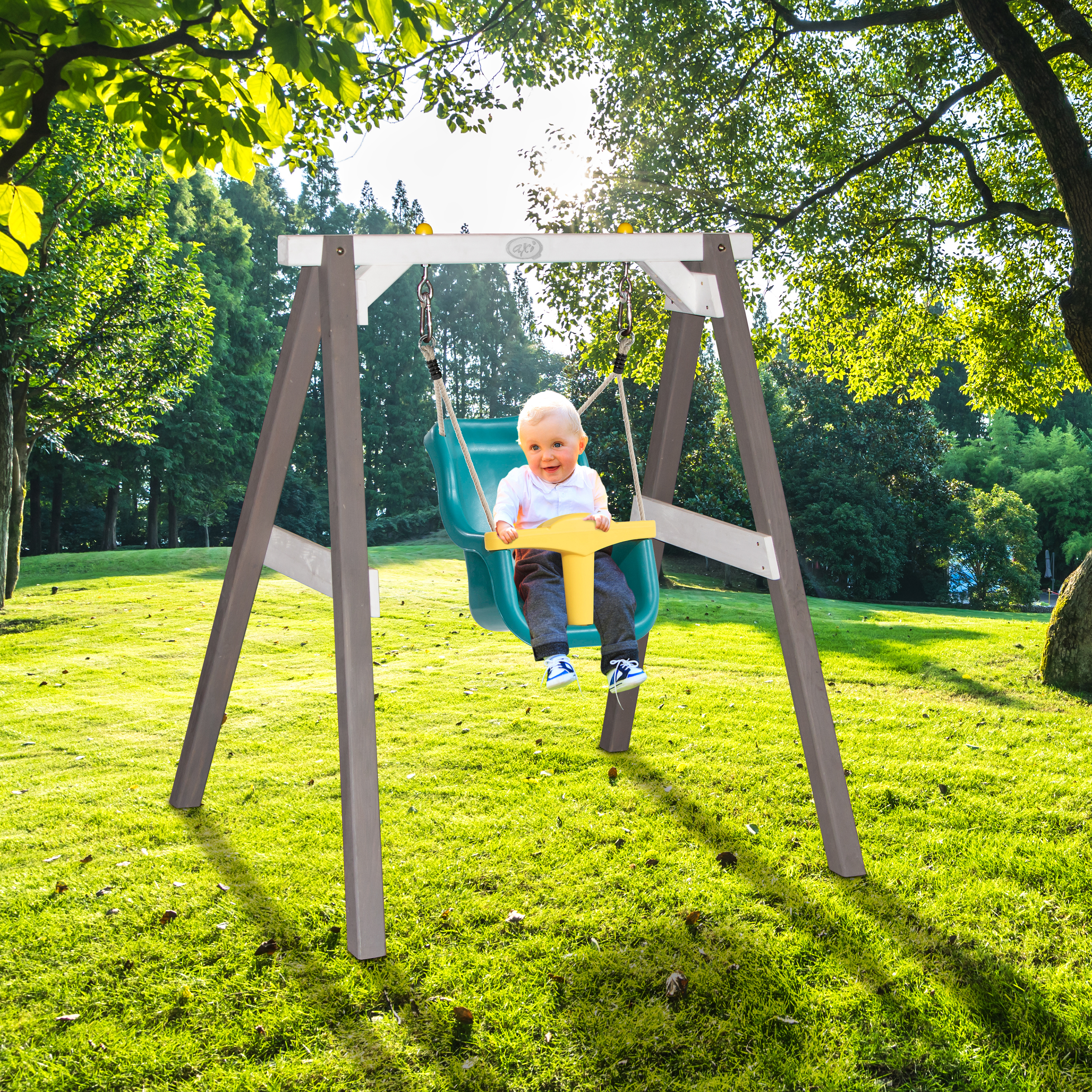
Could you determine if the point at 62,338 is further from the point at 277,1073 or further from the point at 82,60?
the point at 277,1073

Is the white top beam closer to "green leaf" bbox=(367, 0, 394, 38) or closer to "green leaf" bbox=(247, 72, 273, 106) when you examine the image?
"green leaf" bbox=(367, 0, 394, 38)

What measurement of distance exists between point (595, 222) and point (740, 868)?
7267 mm

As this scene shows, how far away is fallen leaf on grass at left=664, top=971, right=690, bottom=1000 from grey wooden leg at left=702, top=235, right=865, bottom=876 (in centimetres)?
97

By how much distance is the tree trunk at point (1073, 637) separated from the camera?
6.45 m

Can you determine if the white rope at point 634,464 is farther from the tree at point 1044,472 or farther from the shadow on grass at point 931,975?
the tree at point 1044,472

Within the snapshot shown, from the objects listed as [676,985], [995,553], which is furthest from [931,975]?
[995,553]

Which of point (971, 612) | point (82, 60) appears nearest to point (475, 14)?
point (82, 60)

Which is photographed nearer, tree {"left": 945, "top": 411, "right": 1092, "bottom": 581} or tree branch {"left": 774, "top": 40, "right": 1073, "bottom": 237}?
tree branch {"left": 774, "top": 40, "right": 1073, "bottom": 237}

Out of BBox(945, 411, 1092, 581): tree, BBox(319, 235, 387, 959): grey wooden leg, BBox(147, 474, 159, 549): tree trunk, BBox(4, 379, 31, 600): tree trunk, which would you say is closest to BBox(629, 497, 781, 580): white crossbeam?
BBox(319, 235, 387, 959): grey wooden leg

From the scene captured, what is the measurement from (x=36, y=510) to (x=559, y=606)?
26794 mm

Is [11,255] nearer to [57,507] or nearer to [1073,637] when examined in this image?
[1073,637]

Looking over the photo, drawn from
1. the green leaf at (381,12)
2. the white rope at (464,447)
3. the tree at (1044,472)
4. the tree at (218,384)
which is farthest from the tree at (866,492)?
the green leaf at (381,12)

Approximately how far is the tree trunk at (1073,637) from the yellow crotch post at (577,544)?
4.68 m

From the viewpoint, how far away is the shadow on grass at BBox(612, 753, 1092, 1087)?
2.27 metres
